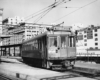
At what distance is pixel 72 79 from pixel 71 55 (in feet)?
17.9

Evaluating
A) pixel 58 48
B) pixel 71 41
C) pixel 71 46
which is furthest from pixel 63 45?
pixel 71 41

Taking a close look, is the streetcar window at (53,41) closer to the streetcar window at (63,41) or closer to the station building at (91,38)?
the streetcar window at (63,41)

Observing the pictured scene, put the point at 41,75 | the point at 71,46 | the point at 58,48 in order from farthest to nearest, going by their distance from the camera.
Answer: the point at 71,46
the point at 58,48
the point at 41,75

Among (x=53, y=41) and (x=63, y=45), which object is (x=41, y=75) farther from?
(x=63, y=45)

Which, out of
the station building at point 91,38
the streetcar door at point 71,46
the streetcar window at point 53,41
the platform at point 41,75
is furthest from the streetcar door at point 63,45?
the station building at point 91,38

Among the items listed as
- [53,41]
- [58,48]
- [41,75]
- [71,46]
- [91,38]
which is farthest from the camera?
[91,38]

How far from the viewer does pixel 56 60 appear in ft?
46.8

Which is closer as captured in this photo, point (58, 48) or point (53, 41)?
point (58, 48)

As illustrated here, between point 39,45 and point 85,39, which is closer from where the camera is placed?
point 39,45

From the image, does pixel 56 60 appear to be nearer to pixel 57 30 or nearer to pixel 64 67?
pixel 64 67

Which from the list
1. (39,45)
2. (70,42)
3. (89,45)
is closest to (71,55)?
(70,42)

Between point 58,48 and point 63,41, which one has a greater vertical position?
point 63,41

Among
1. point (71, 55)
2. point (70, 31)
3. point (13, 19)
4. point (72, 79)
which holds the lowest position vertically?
point (72, 79)

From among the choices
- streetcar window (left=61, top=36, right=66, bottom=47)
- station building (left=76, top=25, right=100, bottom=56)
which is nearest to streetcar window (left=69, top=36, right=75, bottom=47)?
streetcar window (left=61, top=36, right=66, bottom=47)
